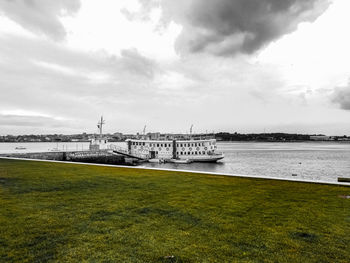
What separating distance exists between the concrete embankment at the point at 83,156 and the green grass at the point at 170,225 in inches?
1028

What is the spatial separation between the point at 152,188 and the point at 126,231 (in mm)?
3824

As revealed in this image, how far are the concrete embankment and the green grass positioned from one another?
85.7 feet

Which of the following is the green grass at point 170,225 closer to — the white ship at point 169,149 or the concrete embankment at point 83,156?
the concrete embankment at point 83,156

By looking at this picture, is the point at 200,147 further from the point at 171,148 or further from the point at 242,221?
the point at 242,221

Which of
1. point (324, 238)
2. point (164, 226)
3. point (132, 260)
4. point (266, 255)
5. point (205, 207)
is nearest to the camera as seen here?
point (132, 260)

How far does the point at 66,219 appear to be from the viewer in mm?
4957

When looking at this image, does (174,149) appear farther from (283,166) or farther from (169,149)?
(283,166)

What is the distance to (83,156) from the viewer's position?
120 ft

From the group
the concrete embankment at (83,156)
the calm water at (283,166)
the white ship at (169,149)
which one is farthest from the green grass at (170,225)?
the white ship at (169,149)

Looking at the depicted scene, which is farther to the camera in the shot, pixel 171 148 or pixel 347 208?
pixel 171 148

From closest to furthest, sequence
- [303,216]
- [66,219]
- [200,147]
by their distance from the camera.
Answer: [66,219]
[303,216]
[200,147]

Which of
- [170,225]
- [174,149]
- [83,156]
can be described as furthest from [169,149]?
[170,225]

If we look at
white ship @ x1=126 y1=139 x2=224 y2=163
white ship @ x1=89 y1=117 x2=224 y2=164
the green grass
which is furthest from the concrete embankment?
the green grass

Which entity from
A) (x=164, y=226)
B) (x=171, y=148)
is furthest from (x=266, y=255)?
(x=171, y=148)
